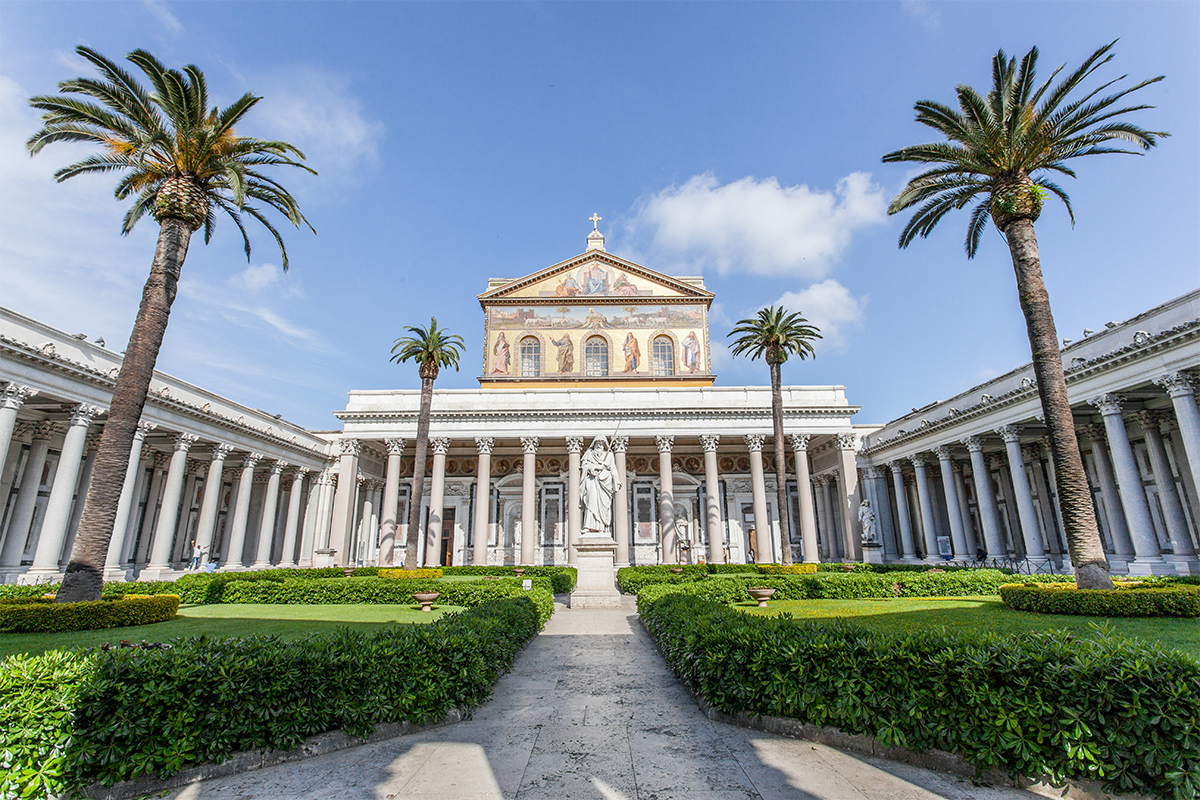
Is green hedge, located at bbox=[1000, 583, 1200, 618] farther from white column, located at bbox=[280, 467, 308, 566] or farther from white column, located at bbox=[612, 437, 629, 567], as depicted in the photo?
white column, located at bbox=[280, 467, 308, 566]

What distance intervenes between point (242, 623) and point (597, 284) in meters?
32.9

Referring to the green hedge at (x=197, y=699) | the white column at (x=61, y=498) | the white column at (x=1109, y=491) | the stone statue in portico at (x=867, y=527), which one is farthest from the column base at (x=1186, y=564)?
the white column at (x=61, y=498)

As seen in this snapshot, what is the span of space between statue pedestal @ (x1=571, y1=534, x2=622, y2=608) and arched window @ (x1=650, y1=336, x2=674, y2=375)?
952 inches

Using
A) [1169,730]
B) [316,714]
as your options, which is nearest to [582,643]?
[316,714]

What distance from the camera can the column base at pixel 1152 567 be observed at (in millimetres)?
20344

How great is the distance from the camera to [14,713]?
450 cm

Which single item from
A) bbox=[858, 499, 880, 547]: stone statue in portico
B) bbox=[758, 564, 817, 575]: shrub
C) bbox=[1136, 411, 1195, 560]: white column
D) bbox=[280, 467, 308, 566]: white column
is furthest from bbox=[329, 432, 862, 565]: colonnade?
bbox=[1136, 411, 1195, 560]: white column

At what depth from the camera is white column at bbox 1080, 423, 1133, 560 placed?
24.3 meters

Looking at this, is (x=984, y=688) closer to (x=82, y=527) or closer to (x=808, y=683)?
(x=808, y=683)

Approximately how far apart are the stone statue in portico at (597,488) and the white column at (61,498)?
18748 millimetres

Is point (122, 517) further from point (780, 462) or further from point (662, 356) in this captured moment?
point (662, 356)

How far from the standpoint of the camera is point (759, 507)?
3219 centimetres

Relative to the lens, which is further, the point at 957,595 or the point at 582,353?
the point at 582,353

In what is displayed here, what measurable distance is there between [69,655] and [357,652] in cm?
242
